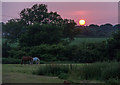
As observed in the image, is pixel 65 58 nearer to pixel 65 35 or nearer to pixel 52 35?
pixel 52 35

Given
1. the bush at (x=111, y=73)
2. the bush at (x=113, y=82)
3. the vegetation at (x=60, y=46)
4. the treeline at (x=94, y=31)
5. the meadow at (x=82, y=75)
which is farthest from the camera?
the treeline at (x=94, y=31)

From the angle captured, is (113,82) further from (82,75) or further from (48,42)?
(48,42)

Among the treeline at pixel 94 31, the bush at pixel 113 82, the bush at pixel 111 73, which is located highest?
the treeline at pixel 94 31

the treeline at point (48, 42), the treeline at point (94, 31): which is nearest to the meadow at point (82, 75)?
the treeline at point (48, 42)

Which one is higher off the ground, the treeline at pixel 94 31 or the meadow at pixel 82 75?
the treeline at pixel 94 31

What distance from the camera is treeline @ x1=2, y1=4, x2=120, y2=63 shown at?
4054 cm

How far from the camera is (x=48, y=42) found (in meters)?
47.0

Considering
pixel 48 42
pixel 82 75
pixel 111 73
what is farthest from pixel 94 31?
pixel 111 73

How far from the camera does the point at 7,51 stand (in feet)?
156

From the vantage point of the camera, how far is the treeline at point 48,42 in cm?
4054

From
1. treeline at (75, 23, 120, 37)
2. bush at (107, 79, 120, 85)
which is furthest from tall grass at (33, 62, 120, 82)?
treeline at (75, 23, 120, 37)

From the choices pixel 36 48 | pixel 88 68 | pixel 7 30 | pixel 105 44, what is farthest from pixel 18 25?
pixel 88 68

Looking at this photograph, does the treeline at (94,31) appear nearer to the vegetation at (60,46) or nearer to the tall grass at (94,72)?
the vegetation at (60,46)

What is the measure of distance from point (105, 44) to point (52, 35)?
428 inches
